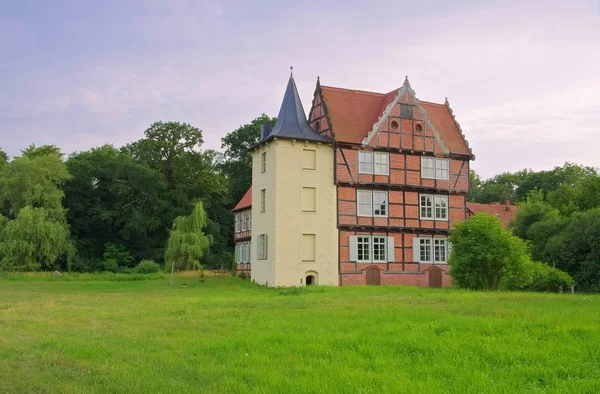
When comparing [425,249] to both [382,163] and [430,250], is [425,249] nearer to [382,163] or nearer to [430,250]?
[430,250]

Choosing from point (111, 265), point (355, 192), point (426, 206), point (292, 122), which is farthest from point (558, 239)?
point (111, 265)

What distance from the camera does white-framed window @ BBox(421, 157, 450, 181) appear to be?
37.1m

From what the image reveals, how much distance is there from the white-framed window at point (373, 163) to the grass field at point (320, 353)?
20803 millimetres

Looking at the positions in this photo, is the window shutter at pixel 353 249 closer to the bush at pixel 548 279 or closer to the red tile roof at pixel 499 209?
the bush at pixel 548 279

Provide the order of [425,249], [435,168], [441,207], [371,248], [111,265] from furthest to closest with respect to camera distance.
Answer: [111,265], [441,207], [435,168], [425,249], [371,248]

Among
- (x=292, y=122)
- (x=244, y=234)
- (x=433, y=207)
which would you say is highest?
(x=292, y=122)

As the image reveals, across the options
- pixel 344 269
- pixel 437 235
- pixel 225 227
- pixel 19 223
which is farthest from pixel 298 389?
pixel 225 227

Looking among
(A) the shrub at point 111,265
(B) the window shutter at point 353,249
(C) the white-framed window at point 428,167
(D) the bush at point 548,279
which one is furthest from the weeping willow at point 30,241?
(D) the bush at point 548,279

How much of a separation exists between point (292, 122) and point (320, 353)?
26.8m

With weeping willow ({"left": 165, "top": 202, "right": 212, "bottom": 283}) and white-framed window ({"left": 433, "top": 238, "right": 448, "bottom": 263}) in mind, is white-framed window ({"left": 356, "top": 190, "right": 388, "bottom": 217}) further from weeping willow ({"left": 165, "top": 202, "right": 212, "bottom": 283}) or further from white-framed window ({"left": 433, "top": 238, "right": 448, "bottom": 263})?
weeping willow ({"left": 165, "top": 202, "right": 212, "bottom": 283})

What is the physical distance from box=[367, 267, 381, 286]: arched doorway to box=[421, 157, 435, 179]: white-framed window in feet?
20.7

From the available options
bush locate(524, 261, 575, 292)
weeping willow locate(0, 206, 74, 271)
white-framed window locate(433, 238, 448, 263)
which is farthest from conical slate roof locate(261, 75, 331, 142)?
weeping willow locate(0, 206, 74, 271)

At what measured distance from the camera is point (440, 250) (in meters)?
37.2

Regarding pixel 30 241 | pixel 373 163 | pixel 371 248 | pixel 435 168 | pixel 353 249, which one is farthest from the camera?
pixel 30 241
